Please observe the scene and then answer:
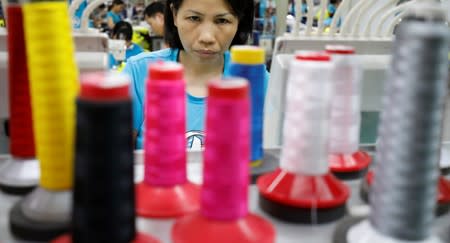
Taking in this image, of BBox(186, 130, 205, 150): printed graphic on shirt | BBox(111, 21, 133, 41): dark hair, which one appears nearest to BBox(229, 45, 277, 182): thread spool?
BBox(186, 130, 205, 150): printed graphic on shirt

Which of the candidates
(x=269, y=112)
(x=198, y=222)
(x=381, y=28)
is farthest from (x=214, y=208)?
(x=381, y=28)

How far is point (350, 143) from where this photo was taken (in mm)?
600

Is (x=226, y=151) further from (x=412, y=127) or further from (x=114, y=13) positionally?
(x=114, y=13)

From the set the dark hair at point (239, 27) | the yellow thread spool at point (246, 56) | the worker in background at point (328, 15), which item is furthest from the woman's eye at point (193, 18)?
the yellow thread spool at point (246, 56)

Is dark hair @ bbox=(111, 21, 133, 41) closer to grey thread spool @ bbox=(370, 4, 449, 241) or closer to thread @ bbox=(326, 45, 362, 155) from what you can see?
thread @ bbox=(326, 45, 362, 155)

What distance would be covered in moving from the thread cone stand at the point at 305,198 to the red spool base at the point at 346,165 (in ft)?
0.27

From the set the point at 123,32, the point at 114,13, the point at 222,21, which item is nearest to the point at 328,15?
the point at 123,32

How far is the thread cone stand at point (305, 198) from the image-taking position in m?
0.50

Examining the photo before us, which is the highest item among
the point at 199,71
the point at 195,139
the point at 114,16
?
the point at 114,16

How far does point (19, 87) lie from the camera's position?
0.51m

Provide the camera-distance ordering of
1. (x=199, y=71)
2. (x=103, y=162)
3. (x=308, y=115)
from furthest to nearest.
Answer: (x=199, y=71) < (x=308, y=115) < (x=103, y=162)

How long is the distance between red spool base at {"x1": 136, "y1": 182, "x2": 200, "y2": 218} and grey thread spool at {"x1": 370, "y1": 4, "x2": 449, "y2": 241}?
0.19 meters

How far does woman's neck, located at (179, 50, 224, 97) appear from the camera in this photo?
1.40 m

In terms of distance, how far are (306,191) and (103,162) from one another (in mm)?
217
